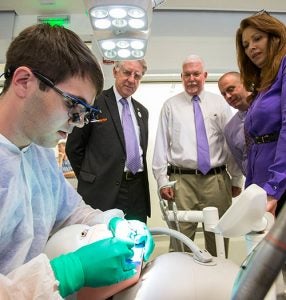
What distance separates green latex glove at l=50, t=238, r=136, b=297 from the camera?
682 millimetres

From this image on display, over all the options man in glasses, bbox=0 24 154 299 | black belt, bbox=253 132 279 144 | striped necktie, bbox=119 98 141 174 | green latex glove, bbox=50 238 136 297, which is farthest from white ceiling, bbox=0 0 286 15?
green latex glove, bbox=50 238 136 297

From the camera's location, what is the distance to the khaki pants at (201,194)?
212 centimetres

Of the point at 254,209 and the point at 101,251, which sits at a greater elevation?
the point at 254,209

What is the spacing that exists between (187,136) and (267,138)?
0.83 metres

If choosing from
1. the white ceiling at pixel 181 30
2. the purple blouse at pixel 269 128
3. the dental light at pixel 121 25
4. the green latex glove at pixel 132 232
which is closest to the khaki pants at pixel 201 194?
the purple blouse at pixel 269 128

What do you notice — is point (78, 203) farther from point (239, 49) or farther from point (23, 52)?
point (239, 49)

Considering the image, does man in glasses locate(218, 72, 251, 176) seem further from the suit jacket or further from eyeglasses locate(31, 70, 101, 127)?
eyeglasses locate(31, 70, 101, 127)

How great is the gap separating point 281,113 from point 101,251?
1017 mm

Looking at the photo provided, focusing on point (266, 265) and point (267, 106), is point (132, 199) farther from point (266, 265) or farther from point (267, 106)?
point (266, 265)

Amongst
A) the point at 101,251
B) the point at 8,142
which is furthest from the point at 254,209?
the point at 8,142

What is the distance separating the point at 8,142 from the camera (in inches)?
32.1

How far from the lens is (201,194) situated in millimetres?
2127

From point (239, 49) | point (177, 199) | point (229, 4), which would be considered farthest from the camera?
point (229, 4)

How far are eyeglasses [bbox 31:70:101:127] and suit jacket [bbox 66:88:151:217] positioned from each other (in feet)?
3.54
